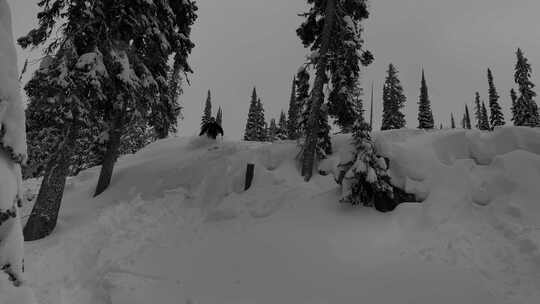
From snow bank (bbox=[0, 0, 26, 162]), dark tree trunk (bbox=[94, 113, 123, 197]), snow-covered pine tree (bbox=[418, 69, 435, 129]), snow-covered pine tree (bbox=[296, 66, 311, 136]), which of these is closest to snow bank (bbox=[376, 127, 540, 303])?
snow-covered pine tree (bbox=[296, 66, 311, 136])

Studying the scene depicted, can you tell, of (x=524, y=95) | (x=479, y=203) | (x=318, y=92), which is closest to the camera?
(x=479, y=203)

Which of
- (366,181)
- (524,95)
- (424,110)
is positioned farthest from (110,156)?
(524,95)

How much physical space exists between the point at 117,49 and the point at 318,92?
7254 millimetres

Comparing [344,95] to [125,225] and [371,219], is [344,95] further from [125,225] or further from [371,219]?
[125,225]

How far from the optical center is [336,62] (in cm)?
1250

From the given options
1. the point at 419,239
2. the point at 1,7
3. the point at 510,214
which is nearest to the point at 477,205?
the point at 510,214

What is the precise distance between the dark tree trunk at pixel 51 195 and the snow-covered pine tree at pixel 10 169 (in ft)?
23.9

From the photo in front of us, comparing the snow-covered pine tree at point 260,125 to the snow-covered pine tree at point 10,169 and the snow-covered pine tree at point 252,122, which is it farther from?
the snow-covered pine tree at point 10,169

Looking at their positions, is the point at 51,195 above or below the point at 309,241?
above

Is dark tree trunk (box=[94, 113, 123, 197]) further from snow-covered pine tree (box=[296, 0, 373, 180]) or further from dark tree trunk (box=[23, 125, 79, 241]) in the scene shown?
snow-covered pine tree (box=[296, 0, 373, 180])

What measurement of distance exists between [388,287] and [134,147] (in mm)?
33752

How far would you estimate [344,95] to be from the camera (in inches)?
479

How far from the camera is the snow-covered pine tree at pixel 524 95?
123ft

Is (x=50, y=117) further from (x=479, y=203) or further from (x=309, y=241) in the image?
(x=479, y=203)
